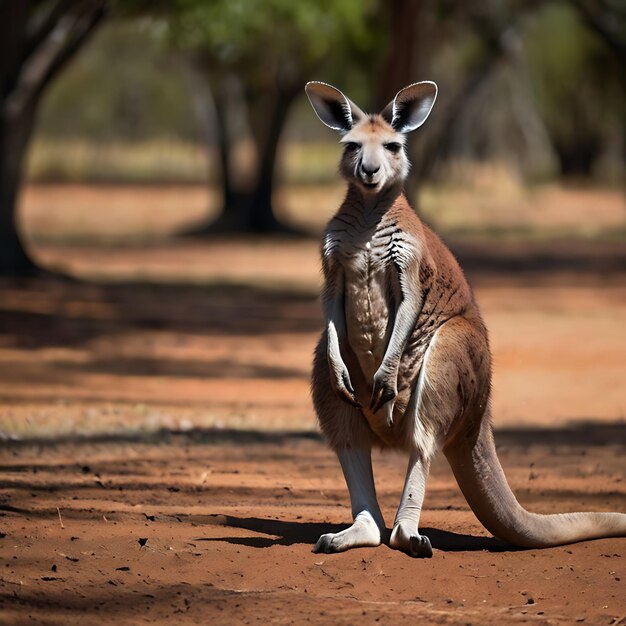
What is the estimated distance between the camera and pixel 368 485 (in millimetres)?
4824

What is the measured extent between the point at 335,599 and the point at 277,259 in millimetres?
18412

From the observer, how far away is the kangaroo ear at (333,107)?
16.3 feet

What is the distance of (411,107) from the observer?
16.5ft

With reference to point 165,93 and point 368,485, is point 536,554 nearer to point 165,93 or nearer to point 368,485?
point 368,485

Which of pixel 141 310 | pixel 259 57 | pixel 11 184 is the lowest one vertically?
pixel 141 310

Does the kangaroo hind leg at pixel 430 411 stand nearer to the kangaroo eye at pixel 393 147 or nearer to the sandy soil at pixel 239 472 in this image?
the sandy soil at pixel 239 472

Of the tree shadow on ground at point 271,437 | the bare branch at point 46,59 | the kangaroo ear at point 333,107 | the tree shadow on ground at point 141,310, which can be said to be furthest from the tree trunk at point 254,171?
the kangaroo ear at point 333,107

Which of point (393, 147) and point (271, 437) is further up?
point (393, 147)

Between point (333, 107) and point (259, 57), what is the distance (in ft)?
63.0

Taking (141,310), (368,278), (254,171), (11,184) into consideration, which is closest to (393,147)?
(368,278)

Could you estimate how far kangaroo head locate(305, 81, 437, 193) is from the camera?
4.83m

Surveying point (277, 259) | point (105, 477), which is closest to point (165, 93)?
point (277, 259)

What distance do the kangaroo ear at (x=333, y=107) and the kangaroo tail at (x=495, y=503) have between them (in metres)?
1.32

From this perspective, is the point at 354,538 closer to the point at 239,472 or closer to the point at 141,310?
the point at 239,472
